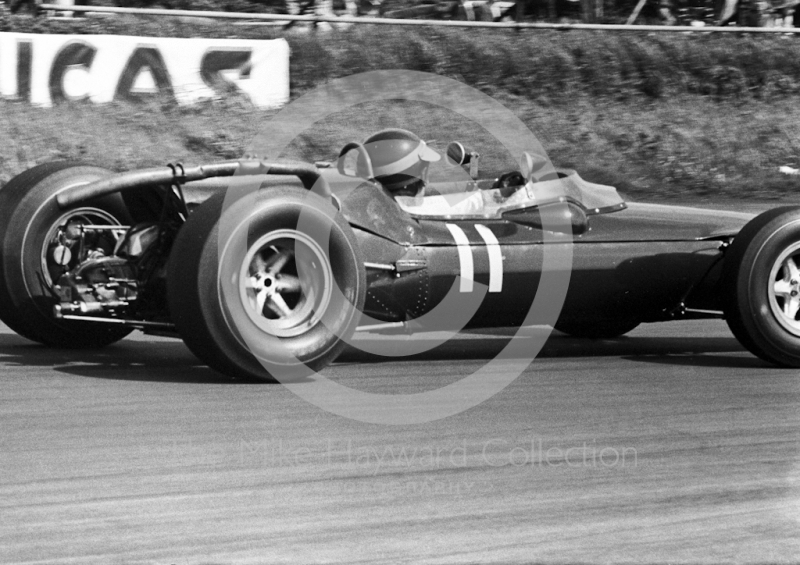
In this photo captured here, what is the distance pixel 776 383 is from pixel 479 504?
251 cm

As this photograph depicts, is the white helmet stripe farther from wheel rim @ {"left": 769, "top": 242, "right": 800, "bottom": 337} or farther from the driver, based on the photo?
wheel rim @ {"left": 769, "top": 242, "right": 800, "bottom": 337}

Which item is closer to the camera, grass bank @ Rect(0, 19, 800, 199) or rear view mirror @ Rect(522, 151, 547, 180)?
rear view mirror @ Rect(522, 151, 547, 180)

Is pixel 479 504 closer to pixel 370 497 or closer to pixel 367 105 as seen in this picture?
pixel 370 497

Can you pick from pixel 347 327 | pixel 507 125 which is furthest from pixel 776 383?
pixel 507 125

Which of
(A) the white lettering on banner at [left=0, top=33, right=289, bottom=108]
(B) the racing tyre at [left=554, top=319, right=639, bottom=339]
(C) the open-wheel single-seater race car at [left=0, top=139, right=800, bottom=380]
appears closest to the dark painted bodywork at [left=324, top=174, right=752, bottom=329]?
(C) the open-wheel single-seater race car at [left=0, top=139, right=800, bottom=380]

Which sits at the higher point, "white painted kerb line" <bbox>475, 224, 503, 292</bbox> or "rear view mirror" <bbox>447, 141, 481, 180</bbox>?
"rear view mirror" <bbox>447, 141, 481, 180</bbox>

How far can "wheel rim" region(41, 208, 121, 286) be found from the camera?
5461 mm

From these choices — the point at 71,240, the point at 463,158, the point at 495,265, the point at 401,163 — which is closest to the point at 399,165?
the point at 401,163

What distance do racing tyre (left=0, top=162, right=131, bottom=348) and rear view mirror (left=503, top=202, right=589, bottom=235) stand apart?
6.36ft

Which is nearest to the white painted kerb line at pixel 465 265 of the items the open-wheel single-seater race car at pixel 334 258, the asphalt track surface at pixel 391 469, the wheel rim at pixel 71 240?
the open-wheel single-seater race car at pixel 334 258

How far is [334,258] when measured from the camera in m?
5.03

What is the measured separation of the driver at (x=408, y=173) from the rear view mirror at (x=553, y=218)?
0.26m

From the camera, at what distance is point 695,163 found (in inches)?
531

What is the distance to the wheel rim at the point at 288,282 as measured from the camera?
4973 millimetres
